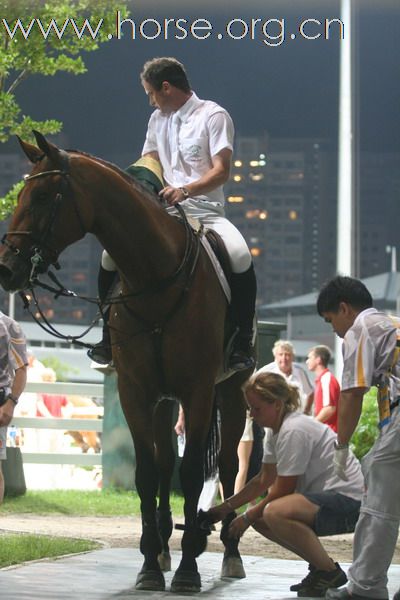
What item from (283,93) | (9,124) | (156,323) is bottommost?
(156,323)

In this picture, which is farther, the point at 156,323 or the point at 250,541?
the point at 250,541

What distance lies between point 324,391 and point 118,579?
7.74 metres

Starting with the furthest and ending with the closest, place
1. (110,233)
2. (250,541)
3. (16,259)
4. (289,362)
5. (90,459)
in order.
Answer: (90,459)
(289,362)
(250,541)
(110,233)
(16,259)

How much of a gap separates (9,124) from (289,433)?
949cm

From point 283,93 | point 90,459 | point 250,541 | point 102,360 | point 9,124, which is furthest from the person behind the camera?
point 283,93

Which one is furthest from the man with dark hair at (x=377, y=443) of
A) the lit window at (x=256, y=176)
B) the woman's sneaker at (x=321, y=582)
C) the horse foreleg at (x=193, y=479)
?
the lit window at (x=256, y=176)

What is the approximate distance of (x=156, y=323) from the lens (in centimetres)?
744

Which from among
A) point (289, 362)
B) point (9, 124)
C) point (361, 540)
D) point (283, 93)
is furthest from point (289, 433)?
point (283, 93)

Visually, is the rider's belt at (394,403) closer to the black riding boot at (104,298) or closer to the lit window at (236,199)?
the black riding boot at (104,298)

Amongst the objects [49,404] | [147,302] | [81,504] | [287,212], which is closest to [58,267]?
[147,302]

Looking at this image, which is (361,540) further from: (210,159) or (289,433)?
(210,159)

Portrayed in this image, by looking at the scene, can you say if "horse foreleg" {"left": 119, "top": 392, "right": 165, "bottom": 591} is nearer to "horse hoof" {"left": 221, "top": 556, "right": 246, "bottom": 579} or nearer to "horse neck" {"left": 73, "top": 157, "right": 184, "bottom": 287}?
"horse hoof" {"left": 221, "top": 556, "right": 246, "bottom": 579}

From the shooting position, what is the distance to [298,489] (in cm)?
713

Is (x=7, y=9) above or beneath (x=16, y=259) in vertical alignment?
above
